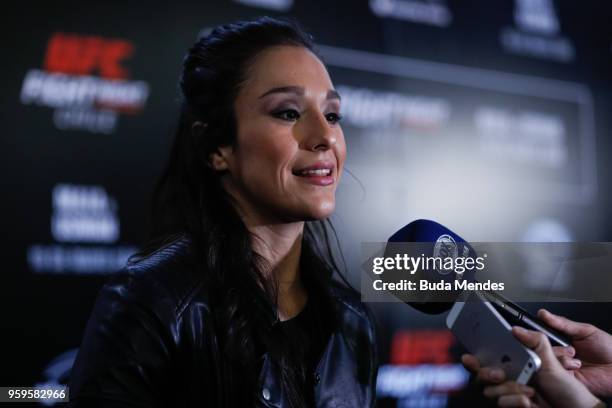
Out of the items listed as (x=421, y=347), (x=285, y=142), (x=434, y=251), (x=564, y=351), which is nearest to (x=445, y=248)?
(x=434, y=251)

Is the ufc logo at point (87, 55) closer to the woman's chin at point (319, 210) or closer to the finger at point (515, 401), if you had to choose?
the woman's chin at point (319, 210)

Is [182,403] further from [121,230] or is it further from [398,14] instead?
[398,14]

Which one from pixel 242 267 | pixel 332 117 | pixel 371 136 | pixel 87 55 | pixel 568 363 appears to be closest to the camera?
pixel 568 363

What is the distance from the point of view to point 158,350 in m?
0.85

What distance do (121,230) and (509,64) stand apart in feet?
4.71

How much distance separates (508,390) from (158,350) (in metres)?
0.44

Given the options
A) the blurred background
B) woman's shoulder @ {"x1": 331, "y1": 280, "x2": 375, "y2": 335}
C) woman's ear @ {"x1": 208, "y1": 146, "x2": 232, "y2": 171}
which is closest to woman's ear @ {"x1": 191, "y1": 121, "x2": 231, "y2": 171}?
woman's ear @ {"x1": 208, "y1": 146, "x2": 232, "y2": 171}

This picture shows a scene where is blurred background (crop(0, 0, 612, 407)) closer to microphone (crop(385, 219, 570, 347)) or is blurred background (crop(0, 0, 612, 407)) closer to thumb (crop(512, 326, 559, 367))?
microphone (crop(385, 219, 570, 347))

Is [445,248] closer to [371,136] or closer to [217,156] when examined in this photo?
[217,156]

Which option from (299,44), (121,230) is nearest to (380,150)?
(121,230)

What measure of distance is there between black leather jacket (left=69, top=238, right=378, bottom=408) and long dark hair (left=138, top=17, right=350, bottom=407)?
23 mm

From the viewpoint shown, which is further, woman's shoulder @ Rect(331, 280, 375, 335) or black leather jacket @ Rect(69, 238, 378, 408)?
woman's shoulder @ Rect(331, 280, 375, 335)

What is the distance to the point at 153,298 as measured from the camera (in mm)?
864

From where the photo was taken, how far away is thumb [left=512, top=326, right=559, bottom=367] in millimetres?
643
